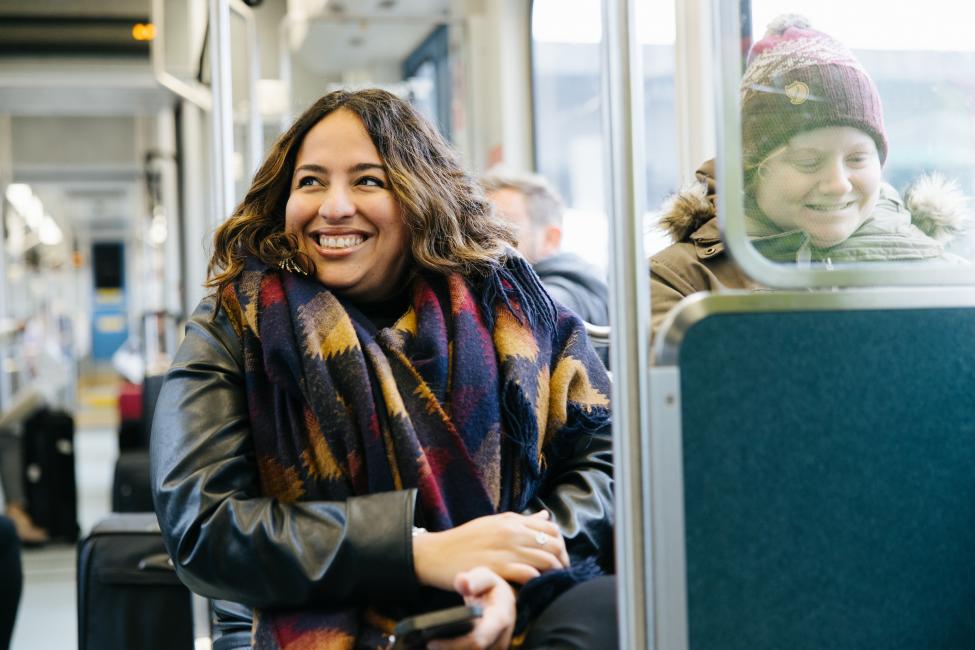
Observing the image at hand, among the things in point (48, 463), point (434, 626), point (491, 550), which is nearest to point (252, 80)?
point (491, 550)

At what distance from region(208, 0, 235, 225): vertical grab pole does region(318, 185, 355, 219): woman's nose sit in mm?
387

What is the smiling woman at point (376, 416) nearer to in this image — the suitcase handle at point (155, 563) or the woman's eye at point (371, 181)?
the woman's eye at point (371, 181)

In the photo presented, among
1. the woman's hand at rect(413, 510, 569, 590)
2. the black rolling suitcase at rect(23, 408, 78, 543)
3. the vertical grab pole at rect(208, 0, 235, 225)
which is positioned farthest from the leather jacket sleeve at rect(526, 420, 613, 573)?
the black rolling suitcase at rect(23, 408, 78, 543)

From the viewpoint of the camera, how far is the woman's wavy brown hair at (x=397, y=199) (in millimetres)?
1670

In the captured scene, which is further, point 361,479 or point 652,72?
point 652,72

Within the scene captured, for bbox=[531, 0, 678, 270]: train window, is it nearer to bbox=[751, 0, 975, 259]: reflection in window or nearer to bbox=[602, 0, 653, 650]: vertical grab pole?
bbox=[751, 0, 975, 259]: reflection in window

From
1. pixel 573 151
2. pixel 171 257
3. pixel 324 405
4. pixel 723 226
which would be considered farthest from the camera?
Result: pixel 171 257

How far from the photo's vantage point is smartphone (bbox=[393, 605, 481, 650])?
1227mm

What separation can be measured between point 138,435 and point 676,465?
378 centimetres

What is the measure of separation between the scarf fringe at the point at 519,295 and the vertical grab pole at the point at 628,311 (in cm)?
42

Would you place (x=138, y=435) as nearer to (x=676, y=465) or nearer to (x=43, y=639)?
(x=43, y=639)

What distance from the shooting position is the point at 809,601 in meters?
1.32

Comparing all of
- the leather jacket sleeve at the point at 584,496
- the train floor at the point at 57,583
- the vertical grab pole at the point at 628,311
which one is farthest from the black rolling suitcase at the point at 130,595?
the train floor at the point at 57,583

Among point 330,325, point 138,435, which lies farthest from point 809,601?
point 138,435
